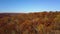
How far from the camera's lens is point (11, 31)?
6051 millimetres

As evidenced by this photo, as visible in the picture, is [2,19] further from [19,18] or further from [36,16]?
[36,16]

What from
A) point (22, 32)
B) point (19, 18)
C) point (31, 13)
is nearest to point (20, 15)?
point (19, 18)

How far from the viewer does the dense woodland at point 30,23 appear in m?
5.91

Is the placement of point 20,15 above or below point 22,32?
above

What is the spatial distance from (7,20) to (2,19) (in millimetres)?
261

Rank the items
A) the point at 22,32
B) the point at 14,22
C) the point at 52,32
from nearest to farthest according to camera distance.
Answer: the point at 52,32 → the point at 22,32 → the point at 14,22

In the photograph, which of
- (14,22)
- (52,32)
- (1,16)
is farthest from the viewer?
(1,16)

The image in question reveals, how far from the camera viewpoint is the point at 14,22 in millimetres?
6438

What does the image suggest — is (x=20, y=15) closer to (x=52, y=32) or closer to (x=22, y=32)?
(x=22, y=32)

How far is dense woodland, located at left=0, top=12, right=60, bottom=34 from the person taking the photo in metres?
5.91

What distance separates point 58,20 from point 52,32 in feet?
2.90

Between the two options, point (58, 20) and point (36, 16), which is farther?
point (36, 16)

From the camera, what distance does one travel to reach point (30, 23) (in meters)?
6.34

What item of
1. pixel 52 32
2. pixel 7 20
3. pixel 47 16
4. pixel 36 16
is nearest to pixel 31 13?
pixel 36 16
